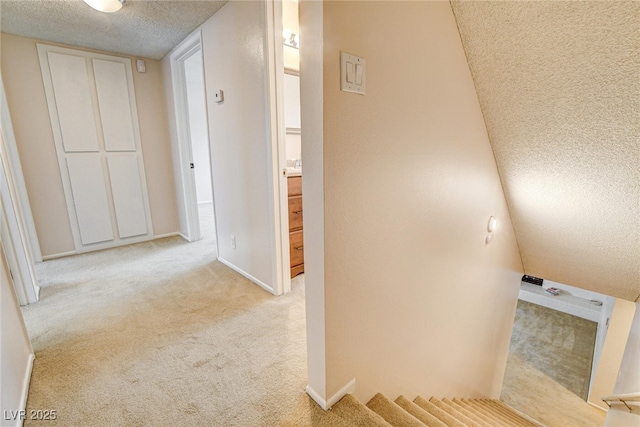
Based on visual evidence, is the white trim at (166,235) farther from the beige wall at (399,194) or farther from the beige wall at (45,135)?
the beige wall at (399,194)

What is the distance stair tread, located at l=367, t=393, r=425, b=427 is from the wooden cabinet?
52.0 inches

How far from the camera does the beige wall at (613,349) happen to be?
11.7 ft

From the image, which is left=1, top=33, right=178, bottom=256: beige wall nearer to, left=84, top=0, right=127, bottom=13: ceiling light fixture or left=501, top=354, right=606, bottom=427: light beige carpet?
left=84, top=0, right=127, bottom=13: ceiling light fixture

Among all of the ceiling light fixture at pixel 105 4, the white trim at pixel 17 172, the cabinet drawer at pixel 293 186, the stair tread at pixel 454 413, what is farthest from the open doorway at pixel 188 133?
the stair tread at pixel 454 413

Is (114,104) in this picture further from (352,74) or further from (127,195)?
(352,74)

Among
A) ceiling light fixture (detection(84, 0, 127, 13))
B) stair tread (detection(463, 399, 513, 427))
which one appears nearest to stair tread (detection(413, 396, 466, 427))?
stair tread (detection(463, 399, 513, 427))

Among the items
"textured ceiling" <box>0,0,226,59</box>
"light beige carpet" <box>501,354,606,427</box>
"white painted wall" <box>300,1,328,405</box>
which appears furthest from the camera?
"light beige carpet" <box>501,354,606,427</box>

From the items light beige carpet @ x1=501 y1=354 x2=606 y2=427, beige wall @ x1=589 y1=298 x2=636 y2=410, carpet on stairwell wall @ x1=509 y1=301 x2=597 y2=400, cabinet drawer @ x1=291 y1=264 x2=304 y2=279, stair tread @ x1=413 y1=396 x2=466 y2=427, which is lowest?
light beige carpet @ x1=501 y1=354 x2=606 y2=427

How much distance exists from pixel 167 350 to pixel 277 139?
1479 millimetres

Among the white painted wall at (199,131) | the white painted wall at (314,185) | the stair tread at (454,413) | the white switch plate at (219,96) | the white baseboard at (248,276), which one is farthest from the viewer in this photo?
the white painted wall at (199,131)

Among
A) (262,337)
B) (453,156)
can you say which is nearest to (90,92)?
(262,337)

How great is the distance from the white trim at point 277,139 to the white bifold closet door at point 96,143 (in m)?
2.33

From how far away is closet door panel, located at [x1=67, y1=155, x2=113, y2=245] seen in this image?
9.93 ft

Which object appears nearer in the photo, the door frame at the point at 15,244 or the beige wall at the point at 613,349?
the door frame at the point at 15,244
